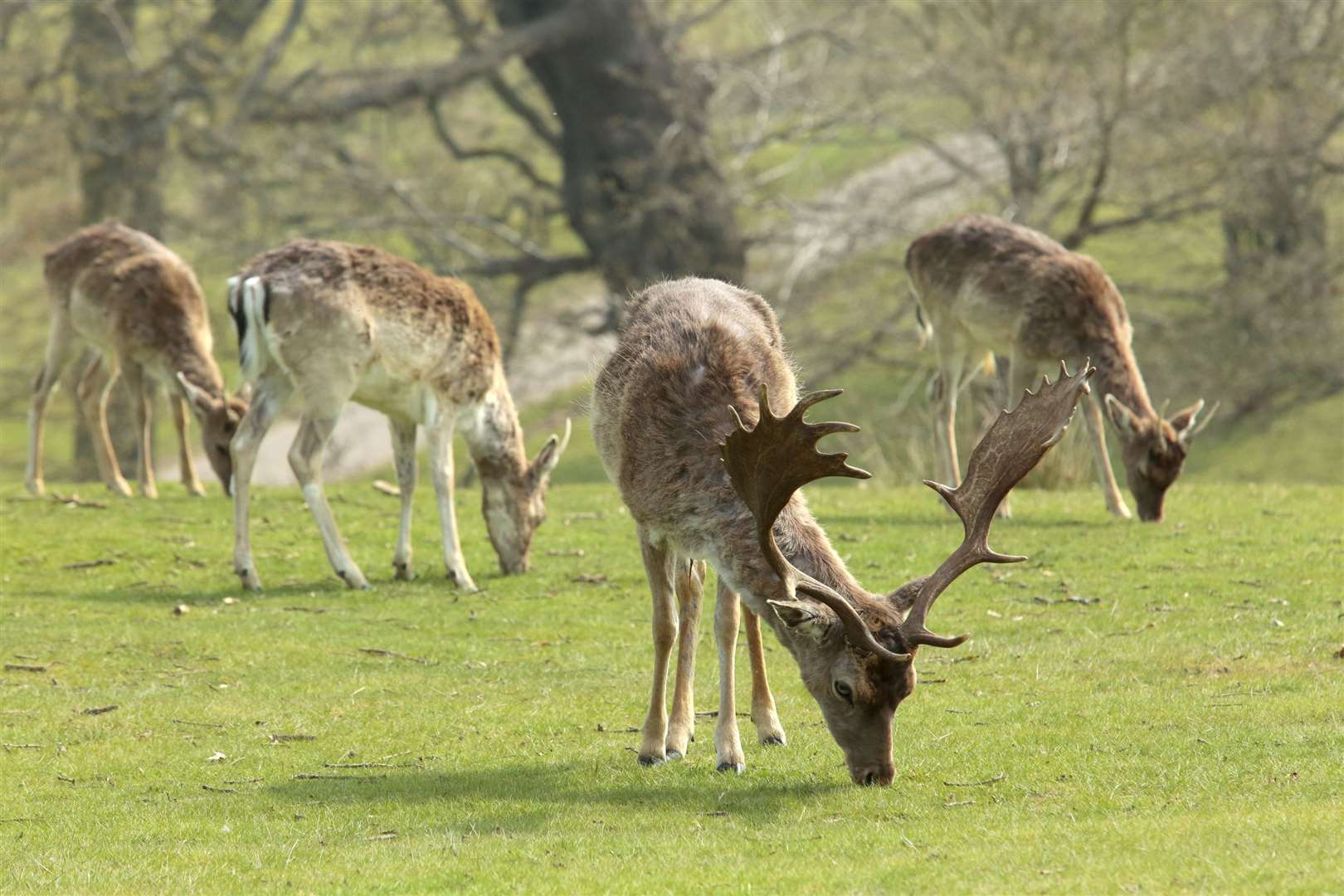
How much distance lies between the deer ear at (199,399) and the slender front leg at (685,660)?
868cm

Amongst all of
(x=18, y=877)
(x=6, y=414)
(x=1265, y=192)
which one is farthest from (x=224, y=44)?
(x=18, y=877)

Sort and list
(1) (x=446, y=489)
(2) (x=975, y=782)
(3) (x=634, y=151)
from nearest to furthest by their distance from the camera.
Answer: (2) (x=975, y=782)
(1) (x=446, y=489)
(3) (x=634, y=151)

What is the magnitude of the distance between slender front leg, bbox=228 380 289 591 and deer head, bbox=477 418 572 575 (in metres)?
1.70

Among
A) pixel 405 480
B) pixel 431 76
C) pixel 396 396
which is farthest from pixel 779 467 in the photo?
pixel 431 76

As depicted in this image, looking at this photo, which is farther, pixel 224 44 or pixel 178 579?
pixel 224 44

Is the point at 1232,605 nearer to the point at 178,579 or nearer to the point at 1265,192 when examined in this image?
the point at 178,579

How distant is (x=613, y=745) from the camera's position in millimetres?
7977

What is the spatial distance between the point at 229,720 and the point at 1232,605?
6.38 meters

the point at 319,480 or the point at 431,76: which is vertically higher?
the point at 431,76

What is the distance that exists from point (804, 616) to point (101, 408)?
13292 millimetres

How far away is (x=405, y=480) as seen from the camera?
13.3 metres

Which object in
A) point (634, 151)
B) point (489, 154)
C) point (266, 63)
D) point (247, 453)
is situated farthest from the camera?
point (489, 154)

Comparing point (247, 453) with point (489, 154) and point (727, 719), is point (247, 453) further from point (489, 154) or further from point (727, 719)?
point (489, 154)

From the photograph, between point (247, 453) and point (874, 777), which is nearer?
point (874, 777)
